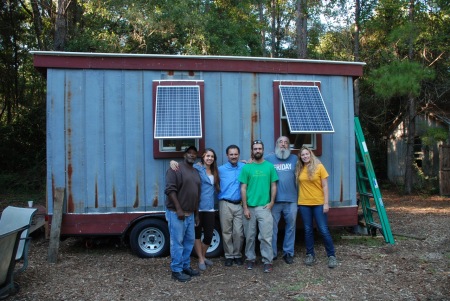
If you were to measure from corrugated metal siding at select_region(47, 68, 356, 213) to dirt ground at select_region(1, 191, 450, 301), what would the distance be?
0.89 m

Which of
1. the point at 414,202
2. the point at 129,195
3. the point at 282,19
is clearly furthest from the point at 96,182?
the point at 282,19

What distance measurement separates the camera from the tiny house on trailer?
6031mm

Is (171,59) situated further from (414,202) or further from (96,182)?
(414,202)

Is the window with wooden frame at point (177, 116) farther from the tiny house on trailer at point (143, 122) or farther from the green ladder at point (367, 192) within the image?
the green ladder at point (367, 192)

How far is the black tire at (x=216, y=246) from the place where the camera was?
613 cm

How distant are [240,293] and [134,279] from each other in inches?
55.3

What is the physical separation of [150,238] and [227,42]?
11146mm

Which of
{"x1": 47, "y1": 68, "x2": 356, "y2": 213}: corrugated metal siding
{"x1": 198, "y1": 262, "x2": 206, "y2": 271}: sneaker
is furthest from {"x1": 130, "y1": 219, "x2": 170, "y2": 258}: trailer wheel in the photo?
{"x1": 198, "y1": 262, "x2": 206, "y2": 271}: sneaker

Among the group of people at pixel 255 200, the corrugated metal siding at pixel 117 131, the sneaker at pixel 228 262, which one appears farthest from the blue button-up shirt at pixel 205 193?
the corrugated metal siding at pixel 117 131

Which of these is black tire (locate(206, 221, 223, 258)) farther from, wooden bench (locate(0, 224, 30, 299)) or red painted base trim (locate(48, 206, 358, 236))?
wooden bench (locate(0, 224, 30, 299))

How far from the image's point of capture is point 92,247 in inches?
266

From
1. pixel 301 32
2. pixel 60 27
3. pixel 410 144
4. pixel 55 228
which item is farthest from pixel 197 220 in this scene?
pixel 301 32

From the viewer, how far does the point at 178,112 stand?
6016 mm

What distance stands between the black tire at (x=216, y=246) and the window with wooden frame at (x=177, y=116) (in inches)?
52.2
